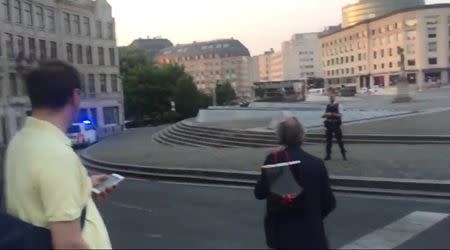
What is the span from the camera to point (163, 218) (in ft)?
30.8

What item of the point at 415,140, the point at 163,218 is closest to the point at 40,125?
the point at 163,218

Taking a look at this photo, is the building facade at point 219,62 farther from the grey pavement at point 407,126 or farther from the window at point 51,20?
the grey pavement at point 407,126

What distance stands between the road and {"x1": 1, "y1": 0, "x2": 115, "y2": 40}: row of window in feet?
121

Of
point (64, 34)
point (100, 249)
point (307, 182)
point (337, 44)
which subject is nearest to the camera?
point (100, 249)

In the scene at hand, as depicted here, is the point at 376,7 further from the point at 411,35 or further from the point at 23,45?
the point at 23,45

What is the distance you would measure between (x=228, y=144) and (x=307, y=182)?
2066cm

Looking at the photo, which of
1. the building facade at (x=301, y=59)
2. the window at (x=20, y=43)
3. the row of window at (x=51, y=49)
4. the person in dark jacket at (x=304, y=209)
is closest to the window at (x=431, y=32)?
the building facade at (x=301, y=59)

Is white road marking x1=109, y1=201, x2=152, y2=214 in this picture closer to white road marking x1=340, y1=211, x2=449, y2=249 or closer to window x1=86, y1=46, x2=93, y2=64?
white road marking x1=340, y1=211, x2=449, y2=249

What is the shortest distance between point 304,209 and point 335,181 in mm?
8946

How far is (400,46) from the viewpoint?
408ft

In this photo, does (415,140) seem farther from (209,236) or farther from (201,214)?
(209,236)

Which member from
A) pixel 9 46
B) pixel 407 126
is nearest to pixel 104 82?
pixel 9 46

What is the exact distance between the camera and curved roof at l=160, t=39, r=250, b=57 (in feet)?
557

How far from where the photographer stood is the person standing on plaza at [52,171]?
213 cm
